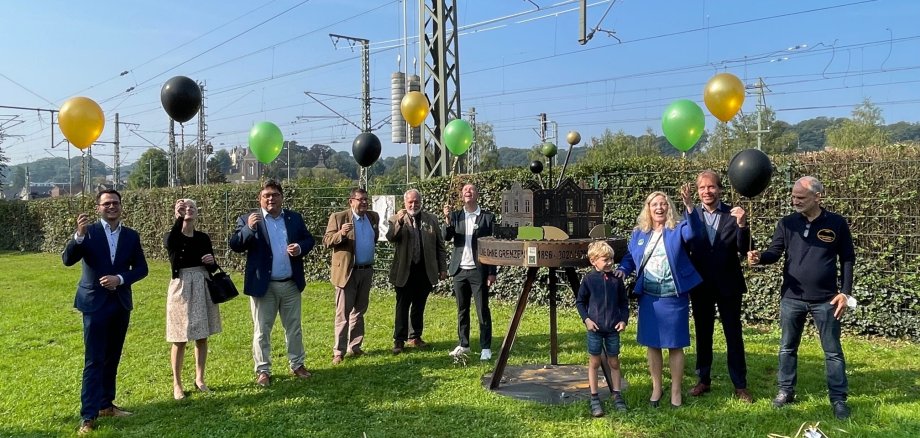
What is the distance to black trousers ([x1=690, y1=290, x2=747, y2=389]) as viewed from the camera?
4.70 m

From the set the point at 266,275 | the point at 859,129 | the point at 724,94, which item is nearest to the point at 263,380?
the point at 266,275

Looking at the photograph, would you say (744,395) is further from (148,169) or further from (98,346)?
(148,169)

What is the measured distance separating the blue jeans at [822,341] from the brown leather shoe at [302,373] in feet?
13.0

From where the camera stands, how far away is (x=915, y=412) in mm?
4238

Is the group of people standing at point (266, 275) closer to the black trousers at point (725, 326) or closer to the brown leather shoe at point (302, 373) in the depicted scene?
the brown leather shoe at point (302, 373)

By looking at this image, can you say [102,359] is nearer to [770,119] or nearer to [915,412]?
[915,412]

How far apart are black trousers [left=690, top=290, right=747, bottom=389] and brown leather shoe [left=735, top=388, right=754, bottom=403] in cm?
3

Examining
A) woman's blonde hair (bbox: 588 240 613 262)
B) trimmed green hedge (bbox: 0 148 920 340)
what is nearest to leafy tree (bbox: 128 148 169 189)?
trimmed green hedge (bbox: 0 148 920 340)

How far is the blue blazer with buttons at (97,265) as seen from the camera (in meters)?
4.37

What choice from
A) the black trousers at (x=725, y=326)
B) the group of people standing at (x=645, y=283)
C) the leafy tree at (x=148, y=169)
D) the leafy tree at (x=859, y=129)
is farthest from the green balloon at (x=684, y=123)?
the leafy tree at (x=148, y=169)

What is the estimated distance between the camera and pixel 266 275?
5363 millimetres

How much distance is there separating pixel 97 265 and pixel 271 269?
138cm

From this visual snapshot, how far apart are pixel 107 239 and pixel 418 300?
10.4 ft

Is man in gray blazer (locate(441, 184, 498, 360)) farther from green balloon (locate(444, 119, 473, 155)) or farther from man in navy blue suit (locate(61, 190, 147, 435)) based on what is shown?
man in navy blue suit (locate(61, 190, 147, 435))
